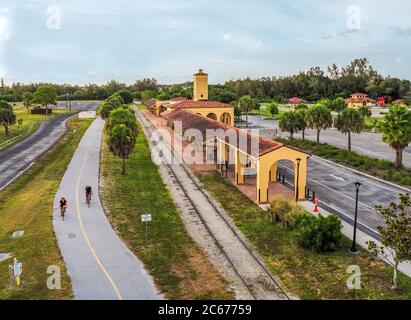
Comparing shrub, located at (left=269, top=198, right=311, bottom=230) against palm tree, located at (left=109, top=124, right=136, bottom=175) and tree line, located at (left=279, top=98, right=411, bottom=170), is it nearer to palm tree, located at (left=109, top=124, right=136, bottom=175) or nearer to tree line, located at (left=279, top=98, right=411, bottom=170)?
palm tree, located at (left=109, top=124, right=136, bottom=175)

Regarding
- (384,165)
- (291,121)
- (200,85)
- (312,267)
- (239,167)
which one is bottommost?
(312,267)

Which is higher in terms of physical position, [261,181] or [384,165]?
[261,181]

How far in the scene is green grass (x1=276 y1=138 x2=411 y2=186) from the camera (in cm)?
3433

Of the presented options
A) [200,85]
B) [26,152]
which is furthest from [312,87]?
[26,152]

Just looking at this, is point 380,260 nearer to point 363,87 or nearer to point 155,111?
point 155,111

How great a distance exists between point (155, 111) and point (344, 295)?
86.5 meters

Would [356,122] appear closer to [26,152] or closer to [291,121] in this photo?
[291,121]

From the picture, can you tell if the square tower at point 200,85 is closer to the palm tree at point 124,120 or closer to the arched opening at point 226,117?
the arched opening at point 226,117

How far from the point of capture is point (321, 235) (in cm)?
1939

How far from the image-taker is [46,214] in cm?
2447

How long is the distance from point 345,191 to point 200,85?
38.4 metres

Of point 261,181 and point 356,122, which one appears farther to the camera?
point 356,122

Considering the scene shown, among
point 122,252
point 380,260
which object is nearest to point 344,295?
point 380,260

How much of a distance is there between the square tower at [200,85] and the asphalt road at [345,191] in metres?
27.5
